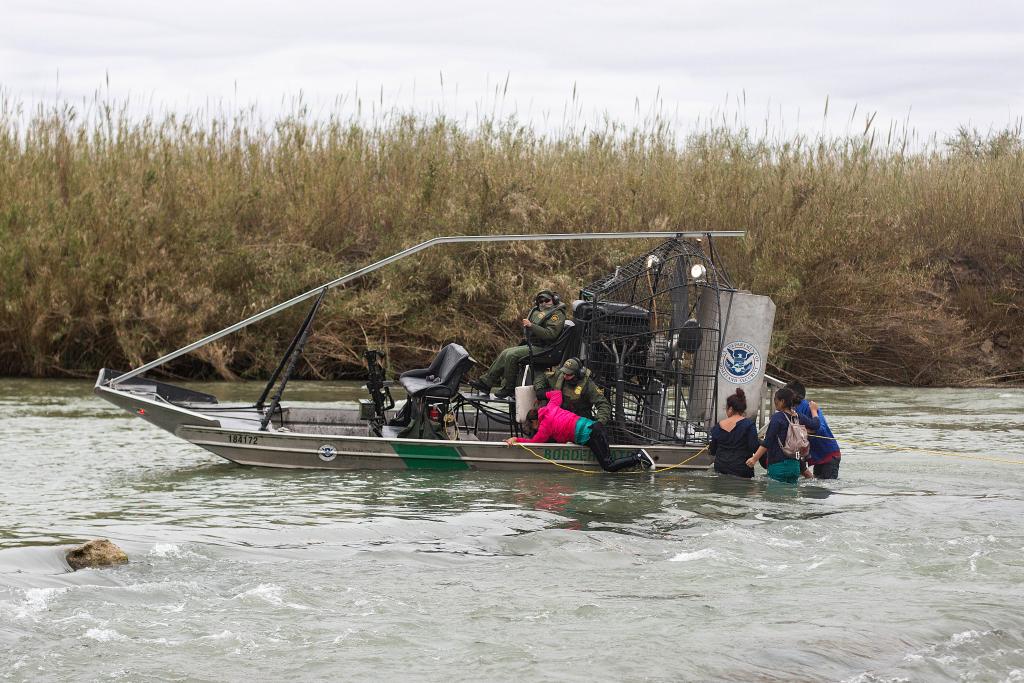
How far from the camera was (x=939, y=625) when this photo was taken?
8250mm

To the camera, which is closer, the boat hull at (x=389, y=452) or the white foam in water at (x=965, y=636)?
the white foam in water at (x=965, y=636)

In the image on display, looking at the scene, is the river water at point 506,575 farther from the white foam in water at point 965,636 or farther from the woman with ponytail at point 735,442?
the woman with ponytail at point 735,442

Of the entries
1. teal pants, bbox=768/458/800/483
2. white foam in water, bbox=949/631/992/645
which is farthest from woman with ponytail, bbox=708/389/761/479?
white foam in water, bbox=949/631/992/645

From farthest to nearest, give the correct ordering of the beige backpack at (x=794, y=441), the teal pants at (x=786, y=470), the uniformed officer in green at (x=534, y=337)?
the uniformed officer in green at (x=534, y=337), the teal pants at (x=786, y=470), the beige backpack at (x=794, y=441)

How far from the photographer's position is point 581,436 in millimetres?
13430

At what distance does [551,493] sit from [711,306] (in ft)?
9.22

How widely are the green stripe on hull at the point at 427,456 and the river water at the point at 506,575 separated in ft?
0.50

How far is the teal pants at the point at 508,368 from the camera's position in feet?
46.6

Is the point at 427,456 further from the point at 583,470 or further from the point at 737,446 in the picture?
the point at 737,446

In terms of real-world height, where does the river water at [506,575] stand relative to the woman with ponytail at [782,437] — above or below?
below

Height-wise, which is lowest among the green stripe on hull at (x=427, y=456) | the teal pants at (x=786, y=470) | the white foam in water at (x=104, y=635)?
the white foam in water at (x=104, y=635)

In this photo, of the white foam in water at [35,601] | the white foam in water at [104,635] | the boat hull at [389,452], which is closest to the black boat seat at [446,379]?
the boat hull at [389,452]

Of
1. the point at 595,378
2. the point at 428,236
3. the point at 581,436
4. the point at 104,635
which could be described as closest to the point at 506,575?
the point at 104,635

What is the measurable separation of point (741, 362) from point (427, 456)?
3564mm
